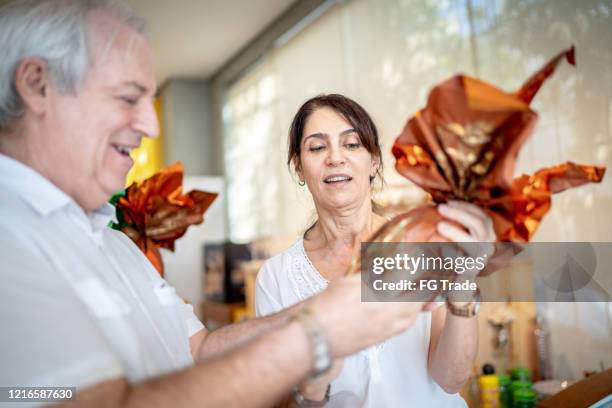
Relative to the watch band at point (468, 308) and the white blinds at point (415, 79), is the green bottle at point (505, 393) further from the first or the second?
the watch band at point (468, 308)

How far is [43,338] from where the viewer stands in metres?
0.62

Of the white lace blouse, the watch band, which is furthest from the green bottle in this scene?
the watch band

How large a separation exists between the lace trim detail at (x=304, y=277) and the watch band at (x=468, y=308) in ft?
1.58

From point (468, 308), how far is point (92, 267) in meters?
0.69

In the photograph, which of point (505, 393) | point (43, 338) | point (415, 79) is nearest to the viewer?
point (43, 338)

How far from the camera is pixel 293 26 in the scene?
5105mm

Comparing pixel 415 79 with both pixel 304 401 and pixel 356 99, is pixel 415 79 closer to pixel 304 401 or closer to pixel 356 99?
pixel 356 99

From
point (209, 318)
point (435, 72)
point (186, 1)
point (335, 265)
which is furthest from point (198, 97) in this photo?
point (335, 265)

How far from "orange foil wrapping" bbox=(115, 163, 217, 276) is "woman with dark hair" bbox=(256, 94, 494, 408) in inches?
12.9

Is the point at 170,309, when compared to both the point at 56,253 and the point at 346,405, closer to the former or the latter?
the point at 56,253

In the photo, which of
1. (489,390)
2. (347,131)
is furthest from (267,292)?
(489,390)

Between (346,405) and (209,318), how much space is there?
4309mm

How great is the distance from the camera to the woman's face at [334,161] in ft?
4.83

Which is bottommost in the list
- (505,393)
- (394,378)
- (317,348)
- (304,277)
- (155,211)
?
(505,393)
